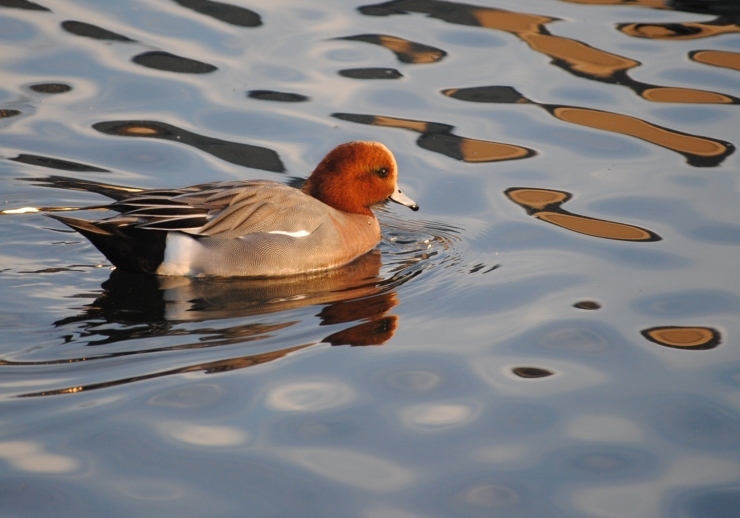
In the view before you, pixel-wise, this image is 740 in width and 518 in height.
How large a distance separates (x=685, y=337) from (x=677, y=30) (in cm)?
580

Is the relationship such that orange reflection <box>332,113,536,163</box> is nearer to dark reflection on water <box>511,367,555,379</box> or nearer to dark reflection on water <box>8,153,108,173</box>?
dark reflection on water <box>8,153,108,173</box>

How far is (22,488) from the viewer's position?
3.92 m

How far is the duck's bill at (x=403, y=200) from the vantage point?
7.09 meters

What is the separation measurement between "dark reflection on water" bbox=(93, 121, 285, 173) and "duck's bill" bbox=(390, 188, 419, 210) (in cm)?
117

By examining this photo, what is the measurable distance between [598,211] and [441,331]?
7.16 feet

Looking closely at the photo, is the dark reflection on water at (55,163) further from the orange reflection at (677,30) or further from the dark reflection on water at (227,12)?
the orange reflection at (677,30)

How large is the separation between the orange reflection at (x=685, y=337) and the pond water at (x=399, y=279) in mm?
19

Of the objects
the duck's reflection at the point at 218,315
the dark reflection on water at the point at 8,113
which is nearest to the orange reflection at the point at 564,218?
the duck's reflection at the point at 218,315

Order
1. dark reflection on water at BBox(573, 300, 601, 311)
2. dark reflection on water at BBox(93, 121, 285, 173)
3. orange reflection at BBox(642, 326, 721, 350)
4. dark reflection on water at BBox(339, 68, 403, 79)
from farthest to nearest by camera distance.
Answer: dark reflection on water at BBox(339, 68, 403, 79), dark reflection on water at BBox(93, 121, 285, 173), dark reflection on water at BBox(573, 300, 601, 311), orange reflection at BBox(642, 326, 721, 350)

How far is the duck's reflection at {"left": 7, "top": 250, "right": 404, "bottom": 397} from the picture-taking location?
496 centimetres

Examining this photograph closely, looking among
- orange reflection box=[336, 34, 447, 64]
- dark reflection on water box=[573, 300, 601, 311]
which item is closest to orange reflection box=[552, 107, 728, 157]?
orange reflection box=[336, 34, 447, 64]

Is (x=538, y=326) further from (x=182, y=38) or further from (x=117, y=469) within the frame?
(x=182, y=38)

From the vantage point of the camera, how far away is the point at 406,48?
10016mm

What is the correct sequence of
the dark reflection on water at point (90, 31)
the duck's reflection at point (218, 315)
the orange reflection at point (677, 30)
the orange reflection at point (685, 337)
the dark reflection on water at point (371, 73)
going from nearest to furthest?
1. the duck's reflection at point (218, 315)
2. the orange reflection at point (685, 337)
3. the dark reflection on water at point (371, 73)
4. the dark reflection on water at point (90, 31)
5. the orange reflection at point (677, 30)
